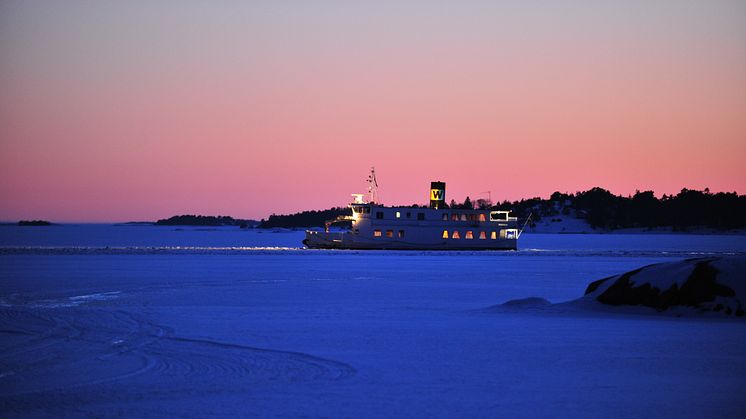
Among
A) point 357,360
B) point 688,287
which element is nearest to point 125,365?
point 357,360

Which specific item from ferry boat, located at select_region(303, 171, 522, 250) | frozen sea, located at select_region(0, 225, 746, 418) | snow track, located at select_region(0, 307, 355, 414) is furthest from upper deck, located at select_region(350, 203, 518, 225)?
snow track, located at select_region(0, 307, 355, 414)

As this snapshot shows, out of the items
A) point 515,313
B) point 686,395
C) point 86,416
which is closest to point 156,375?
point 86,416

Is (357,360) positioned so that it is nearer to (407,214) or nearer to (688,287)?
(688,287)

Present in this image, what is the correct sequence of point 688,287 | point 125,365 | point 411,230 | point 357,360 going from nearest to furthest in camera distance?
point 125,365, point 357,360, point 688,287, point 411,230

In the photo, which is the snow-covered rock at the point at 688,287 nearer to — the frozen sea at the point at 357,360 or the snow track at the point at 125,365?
the frozen sea at the point at 357,360

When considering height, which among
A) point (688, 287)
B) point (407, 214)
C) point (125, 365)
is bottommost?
point (125, 365)

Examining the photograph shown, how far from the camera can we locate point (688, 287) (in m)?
16.5

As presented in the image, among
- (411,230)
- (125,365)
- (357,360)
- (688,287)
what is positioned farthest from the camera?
(411,230)

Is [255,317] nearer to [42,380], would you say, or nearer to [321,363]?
[321,363]

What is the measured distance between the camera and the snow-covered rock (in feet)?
52.5

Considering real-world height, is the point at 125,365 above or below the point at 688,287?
below

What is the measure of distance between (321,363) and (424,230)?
68999 millimetres

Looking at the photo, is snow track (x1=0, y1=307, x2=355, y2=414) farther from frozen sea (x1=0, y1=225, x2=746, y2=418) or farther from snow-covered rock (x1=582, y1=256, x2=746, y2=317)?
snow-covered rock (x1=582, y1=256, x2=746, y2=317)

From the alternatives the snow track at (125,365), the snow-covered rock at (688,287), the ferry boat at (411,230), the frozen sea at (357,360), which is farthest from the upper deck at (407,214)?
the snow track at (125,365)
